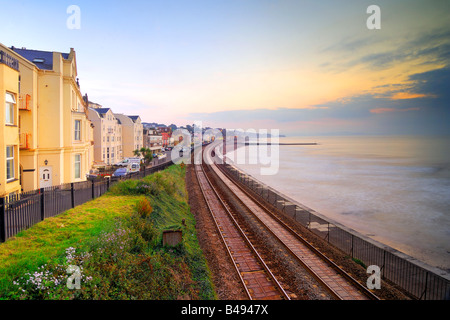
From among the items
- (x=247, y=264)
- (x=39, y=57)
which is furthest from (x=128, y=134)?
(x=247, y=264)

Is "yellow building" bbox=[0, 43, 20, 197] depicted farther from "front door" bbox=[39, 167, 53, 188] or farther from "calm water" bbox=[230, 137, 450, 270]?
"calm water" bbox=[230, 137, 450, 270]

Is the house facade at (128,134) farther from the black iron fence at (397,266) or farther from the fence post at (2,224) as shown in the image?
the fence post at (2,224)

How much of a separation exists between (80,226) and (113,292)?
4469mm

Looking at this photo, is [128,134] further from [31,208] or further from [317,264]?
[317,264]

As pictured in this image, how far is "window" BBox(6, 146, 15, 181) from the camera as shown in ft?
53.9

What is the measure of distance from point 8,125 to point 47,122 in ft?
22.6

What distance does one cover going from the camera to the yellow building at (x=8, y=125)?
1475 centimetres

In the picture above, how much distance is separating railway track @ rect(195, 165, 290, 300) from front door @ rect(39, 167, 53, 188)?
14.2 meters

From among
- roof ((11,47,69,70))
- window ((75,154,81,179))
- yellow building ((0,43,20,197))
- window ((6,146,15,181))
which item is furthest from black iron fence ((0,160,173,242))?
roof ((11,47,69,70))

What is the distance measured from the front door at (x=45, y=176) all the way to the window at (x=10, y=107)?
22.7 feet

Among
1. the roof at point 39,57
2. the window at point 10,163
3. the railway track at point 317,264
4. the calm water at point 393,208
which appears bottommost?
the calm water at point 393,208

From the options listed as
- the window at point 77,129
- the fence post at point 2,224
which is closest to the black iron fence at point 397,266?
the fence post at point 2,224

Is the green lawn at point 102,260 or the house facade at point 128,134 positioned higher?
the house facade at point 128,134

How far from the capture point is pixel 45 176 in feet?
74.1
